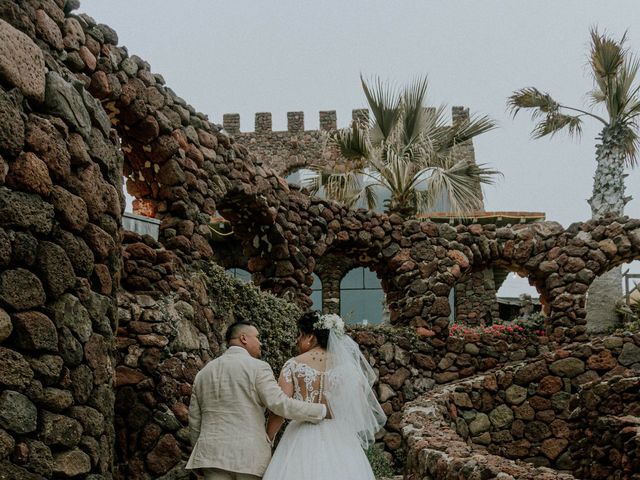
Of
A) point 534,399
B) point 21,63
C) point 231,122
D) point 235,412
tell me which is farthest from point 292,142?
point 21,63

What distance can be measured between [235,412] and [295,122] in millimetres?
19714

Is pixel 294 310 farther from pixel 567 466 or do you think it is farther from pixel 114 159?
pixel 114 159

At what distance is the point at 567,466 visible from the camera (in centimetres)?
1098

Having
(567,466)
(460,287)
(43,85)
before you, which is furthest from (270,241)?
(460,287)

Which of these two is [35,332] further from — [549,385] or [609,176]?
[609,176]

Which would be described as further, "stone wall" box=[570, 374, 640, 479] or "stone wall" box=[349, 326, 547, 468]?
"stone wall" box=[349, 326, 547, 468]

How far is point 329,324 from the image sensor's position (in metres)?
5.62

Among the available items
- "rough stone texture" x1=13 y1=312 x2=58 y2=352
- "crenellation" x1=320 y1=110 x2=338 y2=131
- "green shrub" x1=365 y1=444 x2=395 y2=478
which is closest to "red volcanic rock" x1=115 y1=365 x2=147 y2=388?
"rough stone texture" x1=13 y1=312 x2=58 y2=352

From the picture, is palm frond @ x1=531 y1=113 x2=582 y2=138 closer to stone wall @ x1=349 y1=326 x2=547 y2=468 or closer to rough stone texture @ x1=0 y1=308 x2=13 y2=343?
stone wall @ x1=349 y1=326 x2=547 y2=468

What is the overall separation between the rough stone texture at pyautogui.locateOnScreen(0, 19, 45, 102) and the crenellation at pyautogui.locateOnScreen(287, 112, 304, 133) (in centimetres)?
1973

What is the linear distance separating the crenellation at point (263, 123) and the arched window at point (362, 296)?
6008 mm

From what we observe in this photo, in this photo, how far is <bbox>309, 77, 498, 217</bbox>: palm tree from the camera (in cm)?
1412

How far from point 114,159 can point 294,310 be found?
5753 millimetres

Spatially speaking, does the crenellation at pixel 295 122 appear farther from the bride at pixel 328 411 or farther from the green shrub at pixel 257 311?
the bride at pixel 328 411
